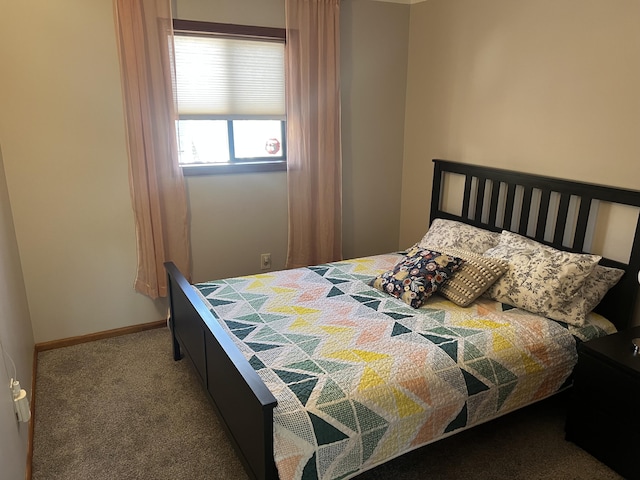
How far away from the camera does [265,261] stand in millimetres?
3729

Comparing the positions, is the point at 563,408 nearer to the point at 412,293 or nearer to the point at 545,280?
the point at 545,280

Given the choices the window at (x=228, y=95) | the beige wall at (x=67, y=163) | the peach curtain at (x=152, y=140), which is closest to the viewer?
the beige wall at (x=67, y=163)

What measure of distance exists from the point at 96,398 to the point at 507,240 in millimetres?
2498

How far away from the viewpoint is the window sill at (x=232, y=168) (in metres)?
3.32

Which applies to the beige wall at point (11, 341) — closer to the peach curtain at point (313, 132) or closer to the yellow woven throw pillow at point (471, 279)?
the peach curtain at point (313, 132)

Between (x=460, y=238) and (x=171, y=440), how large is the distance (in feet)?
6.62

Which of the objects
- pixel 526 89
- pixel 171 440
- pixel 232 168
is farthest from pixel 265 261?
pixel 526 89

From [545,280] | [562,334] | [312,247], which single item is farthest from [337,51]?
[562,334]

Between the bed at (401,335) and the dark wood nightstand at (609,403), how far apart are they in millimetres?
150

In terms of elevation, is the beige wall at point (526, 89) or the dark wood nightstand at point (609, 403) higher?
the beige wall at point (526, 89)

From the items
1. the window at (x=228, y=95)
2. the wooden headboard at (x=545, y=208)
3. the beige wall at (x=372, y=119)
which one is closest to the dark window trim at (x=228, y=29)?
the window at (x=228, y=95)

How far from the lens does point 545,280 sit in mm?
2438

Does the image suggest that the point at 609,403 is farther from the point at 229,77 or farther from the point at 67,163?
the point at 67,163

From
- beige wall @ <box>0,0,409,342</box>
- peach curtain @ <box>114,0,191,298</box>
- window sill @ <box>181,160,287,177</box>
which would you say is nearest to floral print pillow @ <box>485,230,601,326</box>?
beige wall @ <box>0,0,409,342</box>
